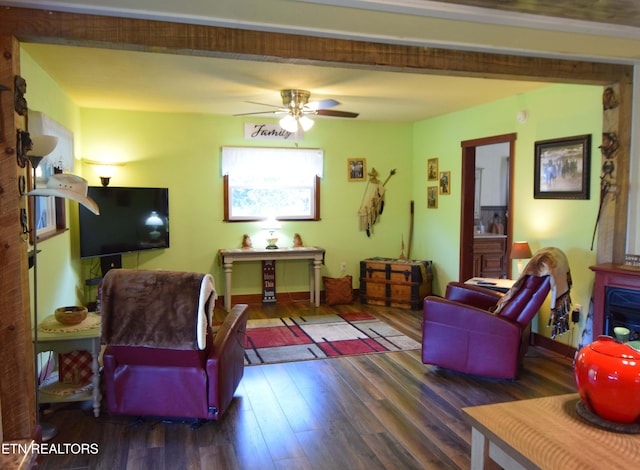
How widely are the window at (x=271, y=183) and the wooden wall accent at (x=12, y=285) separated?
376 centimetres

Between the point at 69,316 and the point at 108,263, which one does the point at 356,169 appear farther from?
the point at 69,316

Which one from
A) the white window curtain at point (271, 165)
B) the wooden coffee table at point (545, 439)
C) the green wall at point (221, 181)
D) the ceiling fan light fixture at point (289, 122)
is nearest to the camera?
the wooden coffee table at point (545, 439)

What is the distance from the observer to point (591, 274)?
4082mm

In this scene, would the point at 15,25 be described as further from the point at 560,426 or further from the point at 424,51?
the point at 560,426

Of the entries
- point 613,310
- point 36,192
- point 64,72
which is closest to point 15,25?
point 36,192

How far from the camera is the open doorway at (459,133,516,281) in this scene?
539 cm

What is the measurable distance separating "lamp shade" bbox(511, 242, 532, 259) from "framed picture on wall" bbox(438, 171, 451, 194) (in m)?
1.70

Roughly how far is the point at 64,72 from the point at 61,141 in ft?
2.05

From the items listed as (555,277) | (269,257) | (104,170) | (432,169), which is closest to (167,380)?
(555,277)

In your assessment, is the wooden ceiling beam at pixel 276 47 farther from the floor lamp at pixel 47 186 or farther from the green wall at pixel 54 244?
the green wall at pixel 54 244

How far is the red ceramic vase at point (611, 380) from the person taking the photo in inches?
63.1

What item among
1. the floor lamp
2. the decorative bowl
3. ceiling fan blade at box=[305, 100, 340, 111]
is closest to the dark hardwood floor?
the floor lamp

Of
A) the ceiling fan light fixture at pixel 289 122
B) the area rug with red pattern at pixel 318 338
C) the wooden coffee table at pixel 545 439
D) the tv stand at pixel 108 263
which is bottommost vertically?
the area rug with red pattern at pixel 318 338

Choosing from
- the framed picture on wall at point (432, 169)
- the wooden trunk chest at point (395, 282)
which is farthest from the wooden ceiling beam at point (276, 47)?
the wooden trunk chest at point (395, 282)
